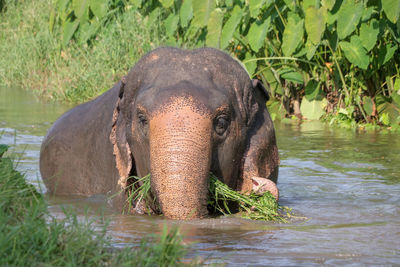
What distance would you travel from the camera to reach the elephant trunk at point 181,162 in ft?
17.1

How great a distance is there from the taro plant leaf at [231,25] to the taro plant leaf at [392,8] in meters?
2.09

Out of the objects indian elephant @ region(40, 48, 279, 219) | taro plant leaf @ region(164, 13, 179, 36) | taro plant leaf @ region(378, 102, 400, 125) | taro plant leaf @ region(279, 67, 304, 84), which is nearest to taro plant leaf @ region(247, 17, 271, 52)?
taro plant leaf @ region(279, 67, 304, 84)

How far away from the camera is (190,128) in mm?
5340

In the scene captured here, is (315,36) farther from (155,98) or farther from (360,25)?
(155,98)

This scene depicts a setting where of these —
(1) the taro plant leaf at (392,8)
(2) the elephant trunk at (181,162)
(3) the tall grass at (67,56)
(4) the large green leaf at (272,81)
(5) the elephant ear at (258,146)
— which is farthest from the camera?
(3) the tall grass at (67,56)

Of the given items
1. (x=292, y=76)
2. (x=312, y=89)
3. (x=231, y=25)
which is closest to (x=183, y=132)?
(x=231, y=25)

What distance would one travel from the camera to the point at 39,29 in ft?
60.7

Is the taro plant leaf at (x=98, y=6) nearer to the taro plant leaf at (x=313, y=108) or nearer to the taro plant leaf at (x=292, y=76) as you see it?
the taro plant leaf at (x=292, y=76)

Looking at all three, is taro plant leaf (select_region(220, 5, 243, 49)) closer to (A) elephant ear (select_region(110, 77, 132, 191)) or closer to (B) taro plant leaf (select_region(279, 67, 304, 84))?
(B) taro plant leaf (select_region(279, 67, 304, 84))

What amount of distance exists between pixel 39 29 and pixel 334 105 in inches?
349

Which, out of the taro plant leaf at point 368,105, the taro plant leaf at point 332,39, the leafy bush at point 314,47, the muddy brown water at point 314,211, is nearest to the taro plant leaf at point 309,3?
the leafy bush at point 314,47

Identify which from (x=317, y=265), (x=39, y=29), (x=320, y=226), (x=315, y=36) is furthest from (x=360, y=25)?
(x=39, y=29)

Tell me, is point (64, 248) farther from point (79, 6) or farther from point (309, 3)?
point (79, 6)

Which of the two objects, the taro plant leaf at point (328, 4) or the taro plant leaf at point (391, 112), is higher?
the taro plant leaf at point (328, 4)
